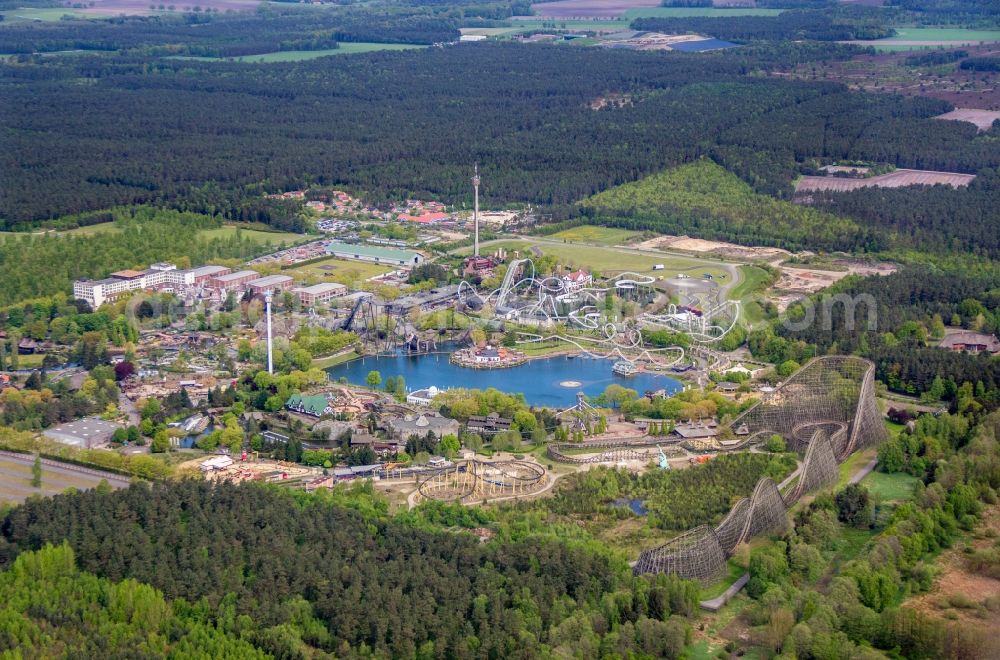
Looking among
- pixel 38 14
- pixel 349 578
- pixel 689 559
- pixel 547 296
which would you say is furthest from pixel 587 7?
pixel 349 578

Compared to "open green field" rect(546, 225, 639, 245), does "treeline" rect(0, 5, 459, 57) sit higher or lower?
higher

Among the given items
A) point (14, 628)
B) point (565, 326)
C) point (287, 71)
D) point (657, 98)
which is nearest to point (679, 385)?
point (565, 326)

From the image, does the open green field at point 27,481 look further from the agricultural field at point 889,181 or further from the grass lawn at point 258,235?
the agricultural field at point 889,181

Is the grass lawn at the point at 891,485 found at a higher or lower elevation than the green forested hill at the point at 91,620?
lower

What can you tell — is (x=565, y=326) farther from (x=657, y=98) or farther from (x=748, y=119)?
(x=657, y=98)

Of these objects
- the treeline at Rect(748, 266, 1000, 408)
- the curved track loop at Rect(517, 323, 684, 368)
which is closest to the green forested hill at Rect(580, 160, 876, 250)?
the treeline at Rect(748, 266, 1000, 408)

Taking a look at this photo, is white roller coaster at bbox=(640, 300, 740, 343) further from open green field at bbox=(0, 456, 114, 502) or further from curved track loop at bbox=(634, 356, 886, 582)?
open green field at bbox=(0, 456, 114, 502)

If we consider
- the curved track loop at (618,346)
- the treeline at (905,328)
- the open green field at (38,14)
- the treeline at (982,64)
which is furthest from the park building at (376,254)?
the open green field at (38,14)

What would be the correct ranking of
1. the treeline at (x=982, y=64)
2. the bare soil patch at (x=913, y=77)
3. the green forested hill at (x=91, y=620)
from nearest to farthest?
the green forested hill at (x=91, y=620) < the bare soil patch at (x=913, y=77) < the treeline at (x=982, y=64)
